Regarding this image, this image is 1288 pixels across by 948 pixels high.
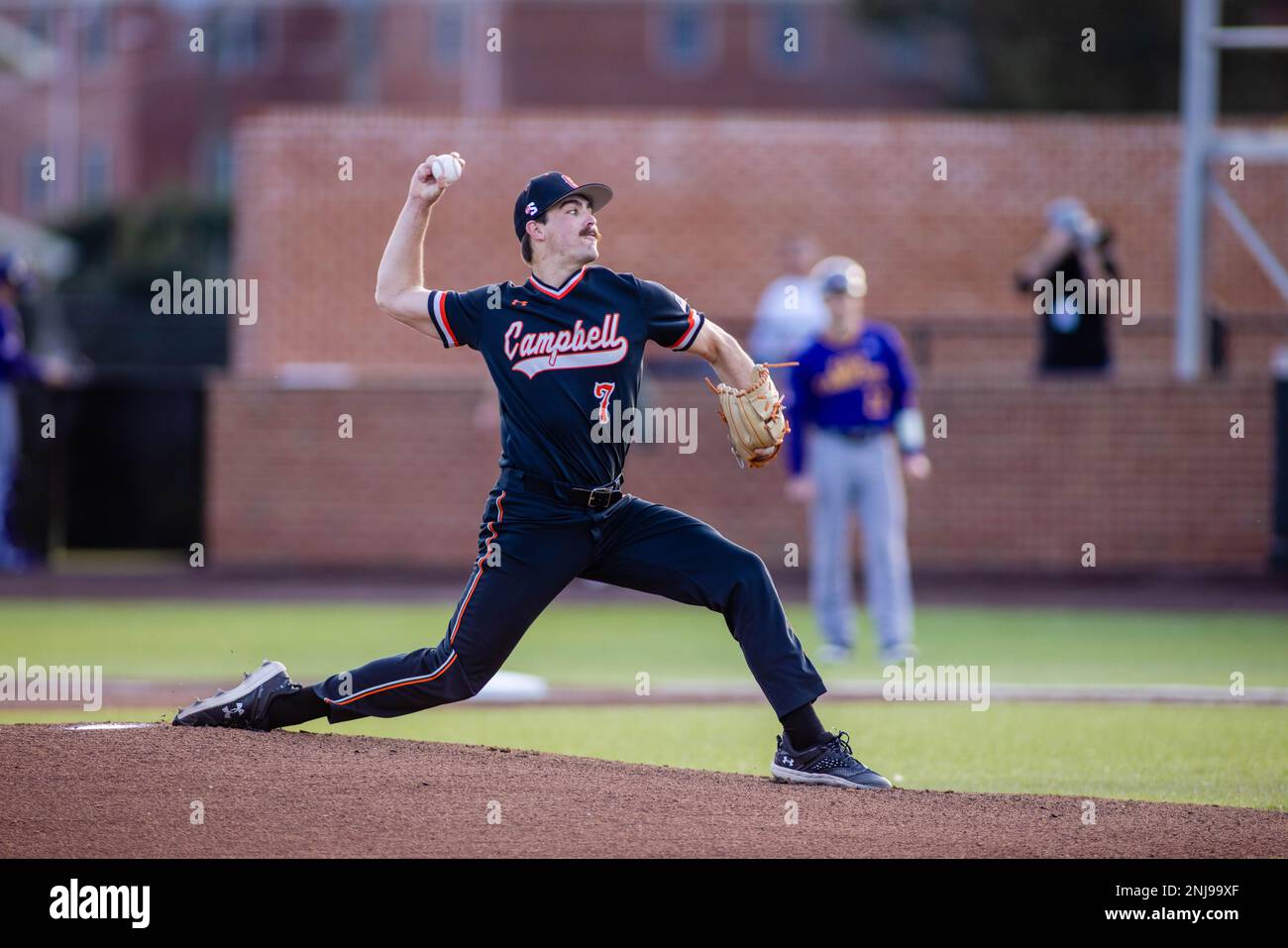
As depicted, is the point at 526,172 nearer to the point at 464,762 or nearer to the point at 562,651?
the point at 562,651

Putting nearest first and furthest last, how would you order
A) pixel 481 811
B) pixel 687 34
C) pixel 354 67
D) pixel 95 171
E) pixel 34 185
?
pixel 481 811
pixel 687 34
pixel 354 67
pixel 95 171
pixel 34 185

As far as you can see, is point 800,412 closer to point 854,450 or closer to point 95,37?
point 854,450

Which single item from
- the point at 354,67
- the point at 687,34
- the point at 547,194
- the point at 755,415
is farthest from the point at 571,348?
the point at 354,67

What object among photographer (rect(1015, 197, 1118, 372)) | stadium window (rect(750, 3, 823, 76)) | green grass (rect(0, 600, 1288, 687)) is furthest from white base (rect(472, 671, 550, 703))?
stadium window (rect(750, 3, 823, 76))

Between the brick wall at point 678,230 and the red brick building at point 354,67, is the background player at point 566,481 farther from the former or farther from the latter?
the red brick building at point 354,67

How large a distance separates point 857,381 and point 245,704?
5.94 meters

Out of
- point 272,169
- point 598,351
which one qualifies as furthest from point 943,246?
point 598,351

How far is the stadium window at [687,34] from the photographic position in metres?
46.0

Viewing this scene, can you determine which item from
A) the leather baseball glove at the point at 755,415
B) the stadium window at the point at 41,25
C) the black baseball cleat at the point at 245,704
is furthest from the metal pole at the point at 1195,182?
the stadium window at the point at 41,25

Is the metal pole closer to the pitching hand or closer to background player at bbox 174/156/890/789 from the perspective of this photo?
background player at bbox 174/156/890/789

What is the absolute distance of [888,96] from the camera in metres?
43.6

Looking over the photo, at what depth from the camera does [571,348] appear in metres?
6.58
